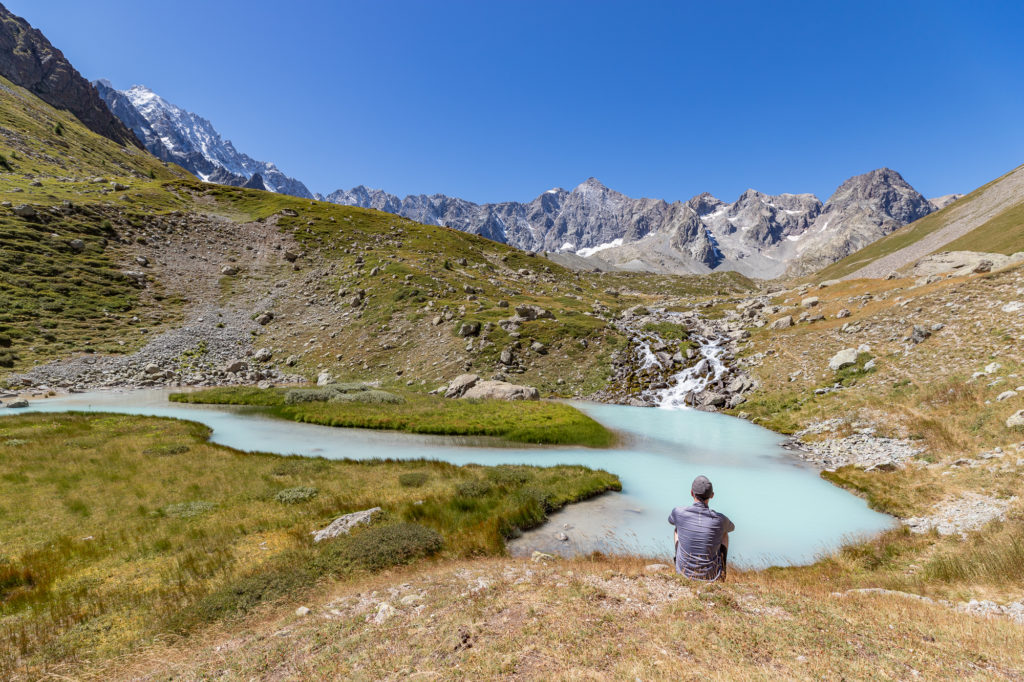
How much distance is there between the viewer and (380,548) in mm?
13305

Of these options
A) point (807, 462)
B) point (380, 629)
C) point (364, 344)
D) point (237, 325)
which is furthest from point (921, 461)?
point (237, 325)

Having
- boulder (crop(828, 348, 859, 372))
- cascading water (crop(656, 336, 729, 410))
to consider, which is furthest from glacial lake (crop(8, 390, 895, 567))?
boulder (crop(828, 348, 859, 372))

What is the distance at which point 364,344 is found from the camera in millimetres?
60562

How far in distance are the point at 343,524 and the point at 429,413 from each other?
21852mm

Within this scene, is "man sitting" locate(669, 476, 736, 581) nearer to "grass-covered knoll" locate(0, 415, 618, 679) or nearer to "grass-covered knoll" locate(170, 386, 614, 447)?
"grass-covered knoll" locate(0, 415, 618, 679)

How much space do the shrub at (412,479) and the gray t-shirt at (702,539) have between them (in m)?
14.5

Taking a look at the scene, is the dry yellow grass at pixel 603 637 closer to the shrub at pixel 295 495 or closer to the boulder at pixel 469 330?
the shrub at pixel 295 495

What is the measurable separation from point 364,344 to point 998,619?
61.5 metres

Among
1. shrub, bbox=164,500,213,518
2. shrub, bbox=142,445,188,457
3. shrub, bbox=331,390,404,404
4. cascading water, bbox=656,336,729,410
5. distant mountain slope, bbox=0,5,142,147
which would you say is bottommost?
shrub, bbox=142,445,188,457

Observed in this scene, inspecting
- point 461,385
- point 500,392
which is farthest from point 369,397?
point 500,392

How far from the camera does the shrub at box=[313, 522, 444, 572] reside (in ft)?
41.5

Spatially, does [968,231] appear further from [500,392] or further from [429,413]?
[429,413]

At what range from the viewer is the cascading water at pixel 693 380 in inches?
1742

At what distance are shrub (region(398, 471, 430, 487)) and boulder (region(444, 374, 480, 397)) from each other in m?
22.8
